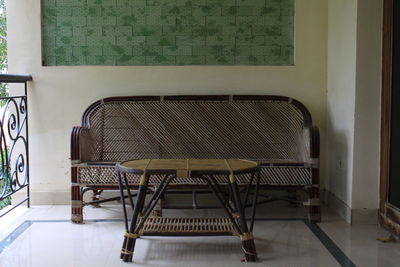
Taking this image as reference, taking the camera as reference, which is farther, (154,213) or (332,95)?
(332,95)

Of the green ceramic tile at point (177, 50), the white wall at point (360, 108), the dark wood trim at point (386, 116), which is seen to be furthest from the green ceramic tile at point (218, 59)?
the dark wood trim at point (386, 116)

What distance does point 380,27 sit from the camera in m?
3.75

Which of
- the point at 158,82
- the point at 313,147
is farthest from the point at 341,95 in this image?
the point at 158,82

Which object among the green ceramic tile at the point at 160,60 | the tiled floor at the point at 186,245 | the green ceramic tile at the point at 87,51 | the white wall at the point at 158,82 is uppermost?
the green ceramic tile at the point at 87,51

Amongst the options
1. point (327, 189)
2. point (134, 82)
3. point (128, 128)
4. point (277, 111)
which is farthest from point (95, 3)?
point (327, 189)

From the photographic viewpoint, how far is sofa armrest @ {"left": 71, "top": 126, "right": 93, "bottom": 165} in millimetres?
3840

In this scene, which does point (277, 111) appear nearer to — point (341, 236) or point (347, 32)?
point (347, 32)

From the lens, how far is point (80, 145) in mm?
3889

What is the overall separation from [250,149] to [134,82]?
117 cm

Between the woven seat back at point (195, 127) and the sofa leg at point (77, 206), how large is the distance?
0.52m

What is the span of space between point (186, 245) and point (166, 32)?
6.43 ft

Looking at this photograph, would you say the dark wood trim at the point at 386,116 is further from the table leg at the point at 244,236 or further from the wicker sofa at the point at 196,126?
the table leg at the point at 244,236

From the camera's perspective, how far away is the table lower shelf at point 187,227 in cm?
311

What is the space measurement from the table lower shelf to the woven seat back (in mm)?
1071
